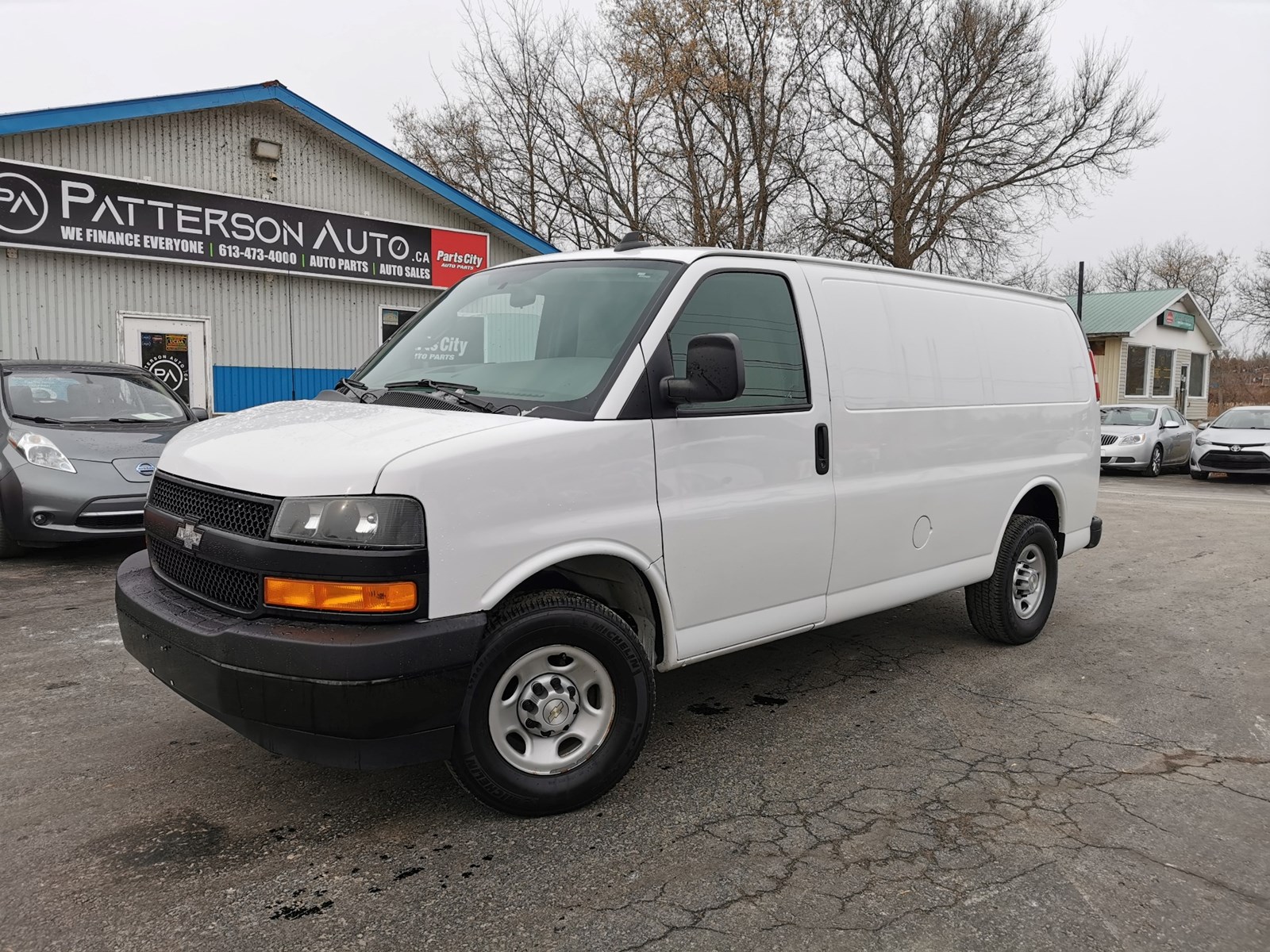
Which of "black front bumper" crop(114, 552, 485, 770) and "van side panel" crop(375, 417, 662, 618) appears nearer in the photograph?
"black front bumper" crop(114, 552, 485, 770)

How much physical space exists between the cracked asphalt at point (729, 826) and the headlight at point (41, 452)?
8.04ft

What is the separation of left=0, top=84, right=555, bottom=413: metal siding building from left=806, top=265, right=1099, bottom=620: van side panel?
10.9 metres

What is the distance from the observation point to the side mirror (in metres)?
3.43

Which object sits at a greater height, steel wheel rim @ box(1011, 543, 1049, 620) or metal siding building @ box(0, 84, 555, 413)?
metal siding building @ box(0, 84, 555, 413)

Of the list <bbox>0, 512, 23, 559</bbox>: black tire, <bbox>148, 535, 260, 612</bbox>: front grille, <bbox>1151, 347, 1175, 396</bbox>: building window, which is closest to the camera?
<bbox>148, 535, 260, 612</bbox>: front grille

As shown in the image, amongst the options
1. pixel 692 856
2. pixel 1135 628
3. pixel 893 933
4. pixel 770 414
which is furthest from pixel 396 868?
pixel 1135 628

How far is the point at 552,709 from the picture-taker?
3.30m

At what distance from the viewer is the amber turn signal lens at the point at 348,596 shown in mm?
2879

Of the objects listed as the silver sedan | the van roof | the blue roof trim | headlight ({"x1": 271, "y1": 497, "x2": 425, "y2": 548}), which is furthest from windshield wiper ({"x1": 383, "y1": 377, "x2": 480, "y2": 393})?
the silver sedan

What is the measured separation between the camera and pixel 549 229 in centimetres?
3100

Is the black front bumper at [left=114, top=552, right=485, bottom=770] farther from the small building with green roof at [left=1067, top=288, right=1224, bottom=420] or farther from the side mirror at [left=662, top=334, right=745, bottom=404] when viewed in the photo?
the small building with green roof at [left=1067, top=288, right=1224, bottom=420]

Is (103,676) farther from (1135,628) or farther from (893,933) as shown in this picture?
(1135,628)

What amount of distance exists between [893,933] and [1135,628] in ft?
14.6

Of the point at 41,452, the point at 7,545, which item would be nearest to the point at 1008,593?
the point at 41,452
